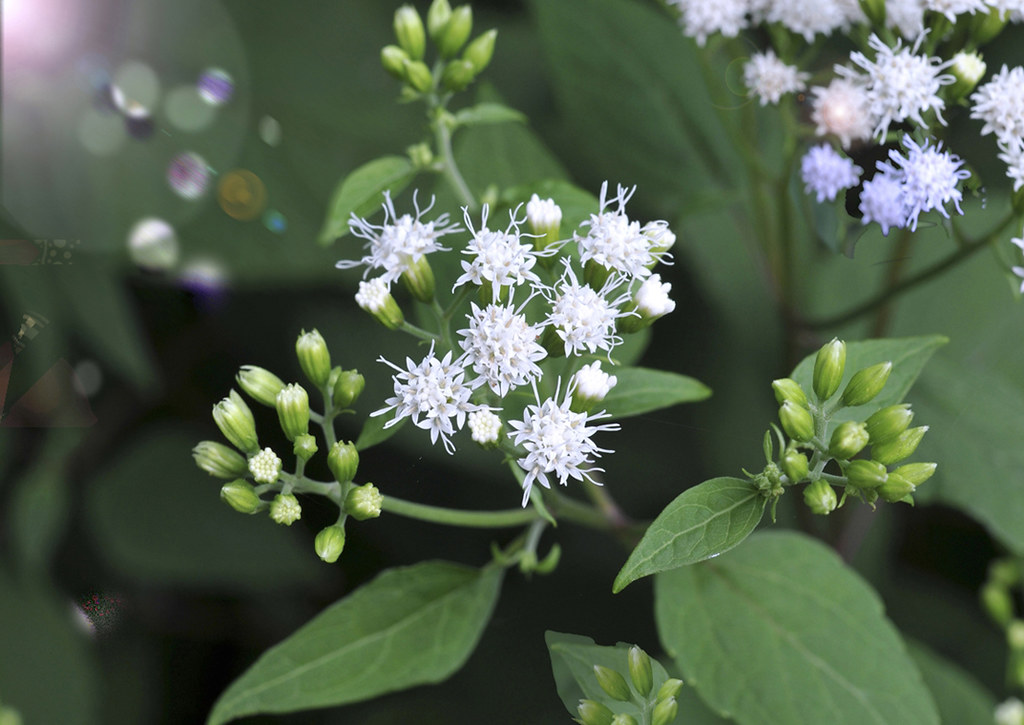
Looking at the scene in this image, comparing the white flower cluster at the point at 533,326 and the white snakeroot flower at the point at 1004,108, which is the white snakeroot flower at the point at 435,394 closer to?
the white flower cluster at the point at 533,326

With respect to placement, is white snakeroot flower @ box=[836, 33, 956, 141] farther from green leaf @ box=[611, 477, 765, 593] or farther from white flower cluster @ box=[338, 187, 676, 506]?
green leaf @ box=[611, 477, 765, 593]

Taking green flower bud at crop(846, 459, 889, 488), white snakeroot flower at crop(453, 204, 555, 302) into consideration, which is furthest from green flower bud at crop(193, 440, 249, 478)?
green flower bud at crop(846, 459, 889, 488)

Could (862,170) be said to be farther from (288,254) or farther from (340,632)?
(288,254)

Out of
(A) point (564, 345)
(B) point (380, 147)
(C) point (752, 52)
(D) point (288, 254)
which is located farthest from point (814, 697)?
(B) point (380, 147)

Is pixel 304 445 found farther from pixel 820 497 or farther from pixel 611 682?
pixel 820 497

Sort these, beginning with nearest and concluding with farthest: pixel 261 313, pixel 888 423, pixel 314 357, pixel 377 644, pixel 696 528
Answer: pixel 696 528 → pixel 888 423 → pixel 314 357 → pixel 377 644 → pixel 261 313

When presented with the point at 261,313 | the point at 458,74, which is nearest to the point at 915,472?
the point at 458,74
